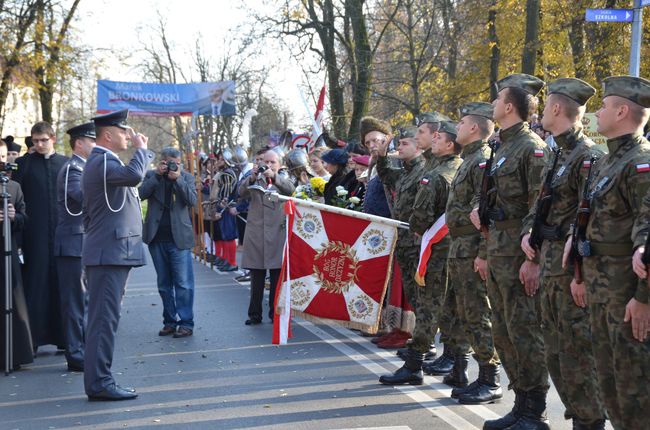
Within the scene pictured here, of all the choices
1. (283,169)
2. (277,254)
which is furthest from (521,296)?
(283,169)

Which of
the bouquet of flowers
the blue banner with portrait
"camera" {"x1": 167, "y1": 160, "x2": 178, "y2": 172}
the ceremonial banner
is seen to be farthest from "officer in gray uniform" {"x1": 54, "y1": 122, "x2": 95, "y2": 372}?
the blue banner with portrait

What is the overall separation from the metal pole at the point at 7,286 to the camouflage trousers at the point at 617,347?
220 inches

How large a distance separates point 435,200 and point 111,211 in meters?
2.68

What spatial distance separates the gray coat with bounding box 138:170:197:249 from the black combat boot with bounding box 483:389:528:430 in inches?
203

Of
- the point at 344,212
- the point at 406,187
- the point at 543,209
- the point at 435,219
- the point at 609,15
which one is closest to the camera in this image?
the point at 543,209

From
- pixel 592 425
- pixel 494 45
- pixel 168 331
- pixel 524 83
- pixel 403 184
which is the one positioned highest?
pixel 494 45

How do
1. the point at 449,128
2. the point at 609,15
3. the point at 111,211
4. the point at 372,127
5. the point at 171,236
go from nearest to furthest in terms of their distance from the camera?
1. the point at 111,211
2. the point at 449,128
3. the point at 372,127
4. the point at 171,236
5. the point at 609,15

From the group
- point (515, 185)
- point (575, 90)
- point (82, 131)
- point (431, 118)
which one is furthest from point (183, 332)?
point (575, 90)

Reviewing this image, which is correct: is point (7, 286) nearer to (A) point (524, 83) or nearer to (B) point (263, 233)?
(B) point (263, 233)

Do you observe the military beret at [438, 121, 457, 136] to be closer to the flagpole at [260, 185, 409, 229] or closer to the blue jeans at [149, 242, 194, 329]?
the flagpole at [260, 185, 409, 229]

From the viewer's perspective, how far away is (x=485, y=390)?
21.8 ft

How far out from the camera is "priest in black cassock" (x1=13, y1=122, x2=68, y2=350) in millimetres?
8914

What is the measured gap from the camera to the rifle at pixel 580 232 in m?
4.64

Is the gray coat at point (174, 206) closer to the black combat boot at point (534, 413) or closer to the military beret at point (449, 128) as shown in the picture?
the military beret at point (449, 128)
